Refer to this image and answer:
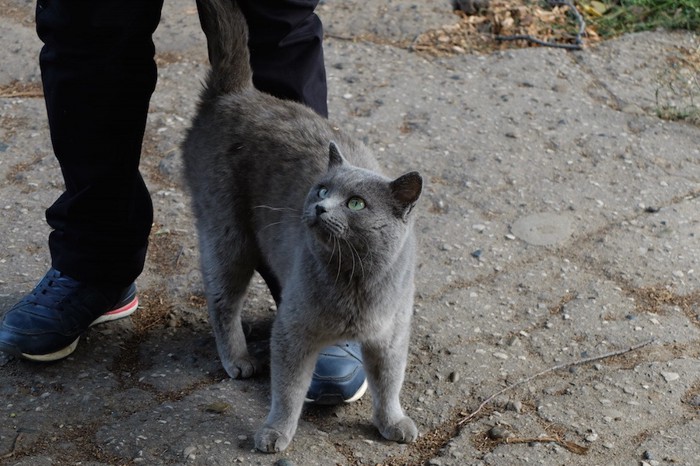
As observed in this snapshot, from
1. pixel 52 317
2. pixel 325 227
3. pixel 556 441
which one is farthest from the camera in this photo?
pixel 52 317

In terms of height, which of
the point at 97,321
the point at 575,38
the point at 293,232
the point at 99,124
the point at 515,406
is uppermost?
the point at 99,124

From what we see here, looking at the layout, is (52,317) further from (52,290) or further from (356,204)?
(356,204)

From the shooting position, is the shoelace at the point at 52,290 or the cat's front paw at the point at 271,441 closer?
the cat's front paw at the point at 271,441

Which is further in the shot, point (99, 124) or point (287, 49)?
point (287, 49)

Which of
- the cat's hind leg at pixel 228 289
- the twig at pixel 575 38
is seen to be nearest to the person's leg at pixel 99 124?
the cat's hind leg at pixel 228 289

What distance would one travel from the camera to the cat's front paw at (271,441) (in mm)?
2246

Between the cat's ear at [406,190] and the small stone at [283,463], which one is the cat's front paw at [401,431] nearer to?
the small stone at [283,463]

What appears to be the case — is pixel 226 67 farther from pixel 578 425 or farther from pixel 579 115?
pixel 579 115

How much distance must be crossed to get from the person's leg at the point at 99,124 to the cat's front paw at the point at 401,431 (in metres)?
0.90

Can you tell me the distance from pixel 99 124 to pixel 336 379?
0.92m

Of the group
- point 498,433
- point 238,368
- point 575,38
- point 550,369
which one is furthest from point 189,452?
point 575,38

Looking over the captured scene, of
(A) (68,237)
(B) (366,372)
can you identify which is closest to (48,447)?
(A) (68,237)

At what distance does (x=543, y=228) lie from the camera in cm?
332

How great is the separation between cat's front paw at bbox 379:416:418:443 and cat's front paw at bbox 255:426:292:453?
10.3 inches
